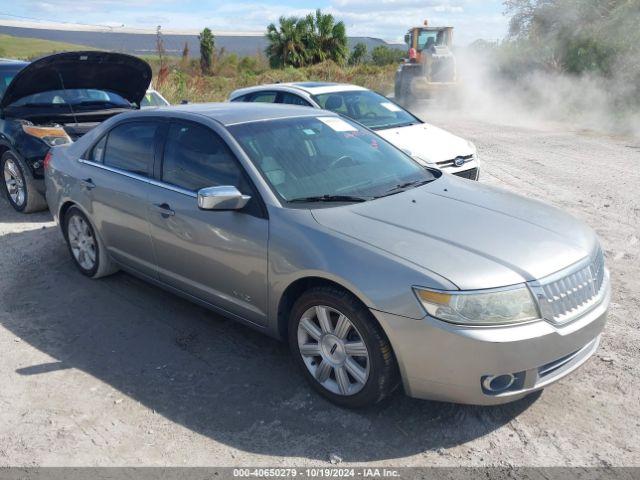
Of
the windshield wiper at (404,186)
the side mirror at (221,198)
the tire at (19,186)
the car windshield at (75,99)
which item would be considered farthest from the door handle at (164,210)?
the car windshield at (75,99)

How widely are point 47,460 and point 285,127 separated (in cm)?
259

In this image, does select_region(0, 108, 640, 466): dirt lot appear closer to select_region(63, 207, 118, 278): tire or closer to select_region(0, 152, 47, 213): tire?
select_region(63, 207, 118, 278): tire

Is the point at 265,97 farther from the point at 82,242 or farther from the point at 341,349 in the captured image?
the point at 341,349

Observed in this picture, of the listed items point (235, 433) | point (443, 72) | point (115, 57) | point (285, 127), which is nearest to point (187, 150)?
point (285, 127)

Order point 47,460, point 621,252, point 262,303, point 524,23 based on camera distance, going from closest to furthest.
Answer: point 47,460, point 262,303, point 621,252, point 524,23

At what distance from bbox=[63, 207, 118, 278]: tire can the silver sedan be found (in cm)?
21

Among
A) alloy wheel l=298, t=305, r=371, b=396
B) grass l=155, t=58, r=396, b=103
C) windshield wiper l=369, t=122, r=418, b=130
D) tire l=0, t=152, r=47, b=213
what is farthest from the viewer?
grass l=155, t=58, r=396, b=103

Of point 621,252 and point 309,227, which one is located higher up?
point 309,227

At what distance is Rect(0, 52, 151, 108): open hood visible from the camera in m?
6.99

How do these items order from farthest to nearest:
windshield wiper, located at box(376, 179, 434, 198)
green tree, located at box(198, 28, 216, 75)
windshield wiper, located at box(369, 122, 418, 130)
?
green tree, located at box(198, 28, 216, 75), windshield wiper, located at box(369, 122, 418, 130), windshield wiper, located at box(376, 179, 434, 198)

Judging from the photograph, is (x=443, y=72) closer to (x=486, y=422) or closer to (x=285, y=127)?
(x=285, y=127)

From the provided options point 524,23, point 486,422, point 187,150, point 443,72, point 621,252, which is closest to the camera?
point 486,422

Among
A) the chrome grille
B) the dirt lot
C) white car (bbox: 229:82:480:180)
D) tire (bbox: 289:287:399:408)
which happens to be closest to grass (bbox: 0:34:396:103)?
white car (bbox: 229:82:480:180)

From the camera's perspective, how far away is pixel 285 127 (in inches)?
175
